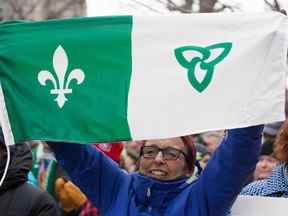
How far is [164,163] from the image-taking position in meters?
2.90

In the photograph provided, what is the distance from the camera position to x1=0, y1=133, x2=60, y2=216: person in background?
11.5ft

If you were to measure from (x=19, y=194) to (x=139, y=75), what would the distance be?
1.07m

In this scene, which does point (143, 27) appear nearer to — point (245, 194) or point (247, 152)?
point (247, 152)

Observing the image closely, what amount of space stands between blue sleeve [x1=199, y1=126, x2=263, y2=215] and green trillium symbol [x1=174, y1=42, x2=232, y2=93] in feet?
0.68

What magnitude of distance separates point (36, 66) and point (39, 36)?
12cm

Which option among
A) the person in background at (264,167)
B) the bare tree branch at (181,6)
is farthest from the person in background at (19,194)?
the bare tree branch at (181,6)

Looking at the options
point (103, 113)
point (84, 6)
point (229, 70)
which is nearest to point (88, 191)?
point (103, 113)

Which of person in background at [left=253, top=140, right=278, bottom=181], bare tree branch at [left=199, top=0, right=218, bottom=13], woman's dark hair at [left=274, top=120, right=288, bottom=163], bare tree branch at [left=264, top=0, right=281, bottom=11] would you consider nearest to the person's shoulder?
woman's dark hair at [left=274, top=120, right=288, bottom=163]

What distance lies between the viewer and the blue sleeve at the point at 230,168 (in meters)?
2.59

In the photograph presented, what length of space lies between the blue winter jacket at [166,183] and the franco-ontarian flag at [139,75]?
0.33 feet

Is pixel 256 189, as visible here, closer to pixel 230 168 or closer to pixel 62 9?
pixel 230 168

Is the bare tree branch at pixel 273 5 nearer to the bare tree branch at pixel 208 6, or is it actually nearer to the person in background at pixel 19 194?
the bare tree branch at pixel 208 6

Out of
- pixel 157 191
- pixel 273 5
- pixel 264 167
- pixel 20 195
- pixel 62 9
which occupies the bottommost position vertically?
pixel 62 9

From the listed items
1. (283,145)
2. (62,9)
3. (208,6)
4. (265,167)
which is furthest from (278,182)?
(62,9)
